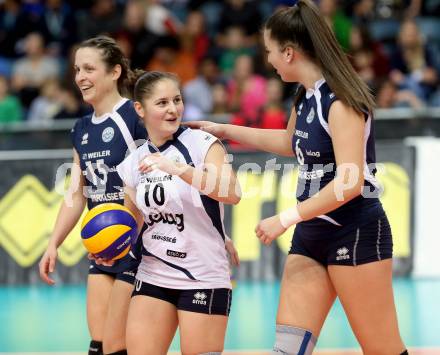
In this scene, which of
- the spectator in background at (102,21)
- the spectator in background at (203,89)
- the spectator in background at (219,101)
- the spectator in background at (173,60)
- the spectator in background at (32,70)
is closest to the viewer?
the spectator in background at (219,101)

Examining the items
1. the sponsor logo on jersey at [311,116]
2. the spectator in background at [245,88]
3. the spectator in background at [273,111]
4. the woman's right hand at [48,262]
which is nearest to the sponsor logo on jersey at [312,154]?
the sponsor logo on jersey at [311,116]

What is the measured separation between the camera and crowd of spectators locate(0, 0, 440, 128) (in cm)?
1185

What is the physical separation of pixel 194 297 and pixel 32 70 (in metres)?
9.15

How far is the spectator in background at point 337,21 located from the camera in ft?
41.0

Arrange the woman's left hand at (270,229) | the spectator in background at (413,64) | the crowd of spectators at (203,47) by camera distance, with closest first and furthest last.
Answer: the woman's left hand at (270,229) → the crowd of spectators at (203,47) → the spectator in background at (413,64)

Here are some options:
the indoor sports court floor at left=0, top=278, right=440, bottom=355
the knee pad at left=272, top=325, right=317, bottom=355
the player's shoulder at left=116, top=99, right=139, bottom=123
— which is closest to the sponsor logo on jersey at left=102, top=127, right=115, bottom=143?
the player's shoulder at left=116, top=99, right=139, bottom=123

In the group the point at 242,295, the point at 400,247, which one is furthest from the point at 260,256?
the point at 400,247

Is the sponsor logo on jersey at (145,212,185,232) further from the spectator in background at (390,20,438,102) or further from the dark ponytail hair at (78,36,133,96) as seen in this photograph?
the spectator in background at (390,20,438,102)

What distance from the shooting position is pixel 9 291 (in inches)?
388

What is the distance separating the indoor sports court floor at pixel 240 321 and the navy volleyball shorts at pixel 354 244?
228 centimetres

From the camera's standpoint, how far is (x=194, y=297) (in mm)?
4562

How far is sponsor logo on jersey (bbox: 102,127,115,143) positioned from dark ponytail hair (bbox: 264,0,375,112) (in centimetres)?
125

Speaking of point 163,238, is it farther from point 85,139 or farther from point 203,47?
point 203,47

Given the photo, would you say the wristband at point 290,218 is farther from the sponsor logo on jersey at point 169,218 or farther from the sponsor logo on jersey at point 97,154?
the sponsor logo on jersey at point 97,154
